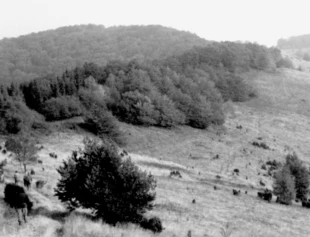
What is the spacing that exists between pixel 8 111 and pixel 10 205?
33484 mm

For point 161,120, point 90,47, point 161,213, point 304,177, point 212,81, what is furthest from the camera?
point 90,47

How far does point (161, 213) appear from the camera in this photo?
24.5m

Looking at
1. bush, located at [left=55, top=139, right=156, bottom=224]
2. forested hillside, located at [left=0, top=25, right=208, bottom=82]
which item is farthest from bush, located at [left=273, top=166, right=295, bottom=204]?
forested hillside, located at [left=0, top=25, right=208, bottom=82]

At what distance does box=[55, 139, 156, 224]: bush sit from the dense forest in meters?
28.4

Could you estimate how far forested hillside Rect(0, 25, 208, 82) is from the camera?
372 feet

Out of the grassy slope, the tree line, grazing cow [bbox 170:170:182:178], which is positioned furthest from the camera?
the tree line

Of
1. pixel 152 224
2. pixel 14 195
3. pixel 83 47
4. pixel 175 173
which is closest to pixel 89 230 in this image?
pixel 14 195

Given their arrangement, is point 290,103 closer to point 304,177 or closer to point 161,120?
point 161,120

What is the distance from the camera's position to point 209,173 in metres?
41.9

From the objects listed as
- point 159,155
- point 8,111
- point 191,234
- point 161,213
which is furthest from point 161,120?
point 191,234

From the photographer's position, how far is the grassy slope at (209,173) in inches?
714

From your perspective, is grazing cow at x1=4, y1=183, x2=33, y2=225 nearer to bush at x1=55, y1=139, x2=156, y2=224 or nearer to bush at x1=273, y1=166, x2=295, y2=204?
bush at x1=55, y1=139, x2=156, y2=224

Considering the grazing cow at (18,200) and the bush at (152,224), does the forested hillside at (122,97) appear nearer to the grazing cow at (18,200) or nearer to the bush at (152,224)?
the grazing cow at (18,200)

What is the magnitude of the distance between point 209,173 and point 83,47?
10072cm
